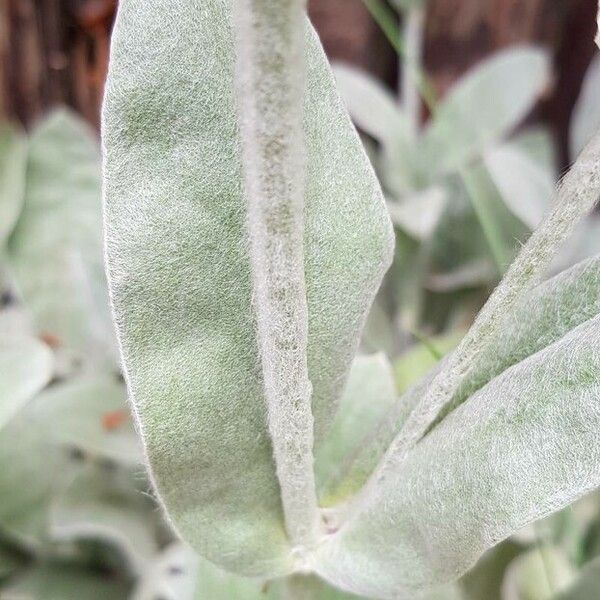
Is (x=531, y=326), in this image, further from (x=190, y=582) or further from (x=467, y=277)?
(x=467, y=277)

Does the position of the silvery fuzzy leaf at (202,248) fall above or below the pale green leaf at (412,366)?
above

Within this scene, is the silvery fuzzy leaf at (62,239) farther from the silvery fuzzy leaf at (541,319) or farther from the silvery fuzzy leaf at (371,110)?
the silvery fuzzy leaf at (541,319)

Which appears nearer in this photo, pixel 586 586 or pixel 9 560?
pixel 586 586

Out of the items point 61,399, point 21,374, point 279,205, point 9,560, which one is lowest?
point 9,560

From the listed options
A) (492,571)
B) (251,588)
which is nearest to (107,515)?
(251,588)

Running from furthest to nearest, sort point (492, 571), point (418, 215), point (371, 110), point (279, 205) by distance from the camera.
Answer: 1. point (371, 110)
2. point (418, 215)
3. point (492, 571)
4. point (279, 205)

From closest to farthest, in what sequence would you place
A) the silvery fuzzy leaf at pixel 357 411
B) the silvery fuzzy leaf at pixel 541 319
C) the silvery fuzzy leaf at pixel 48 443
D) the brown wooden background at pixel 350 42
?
the silvery fuzzy leaf at pixel 541 319, the silvery fuzzy leaf at pixel 357 411, the silvery fuzzy leaf at pixel 48 443, the brown wooden background at pixel 350 42

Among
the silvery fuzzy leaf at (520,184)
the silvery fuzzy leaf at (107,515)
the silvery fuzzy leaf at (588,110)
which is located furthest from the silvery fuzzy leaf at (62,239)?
the silvery fuzzy leaf at (588,110)

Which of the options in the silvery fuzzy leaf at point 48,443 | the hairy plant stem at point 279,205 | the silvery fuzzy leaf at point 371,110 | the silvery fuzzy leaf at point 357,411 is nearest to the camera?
the hairy plant stem at point 279,205
